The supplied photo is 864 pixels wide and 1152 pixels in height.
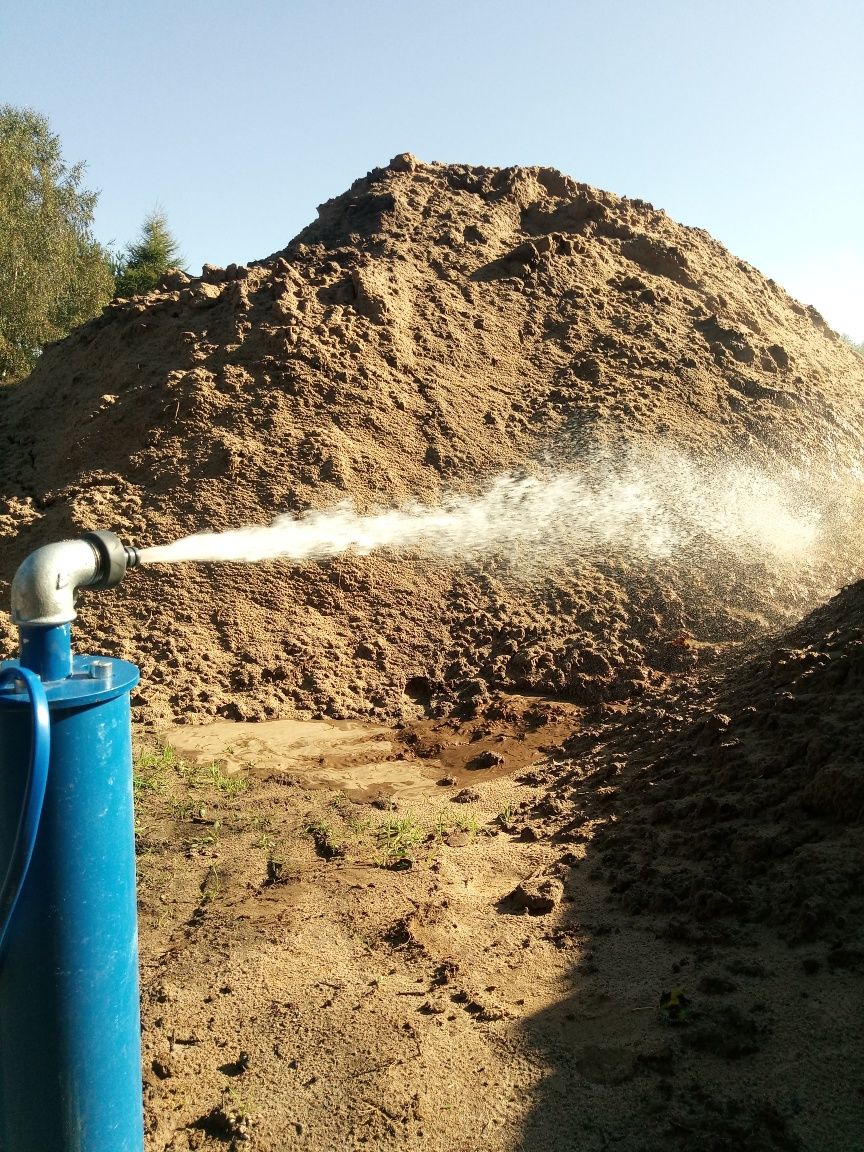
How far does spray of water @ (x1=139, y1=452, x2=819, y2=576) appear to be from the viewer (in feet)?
26.9

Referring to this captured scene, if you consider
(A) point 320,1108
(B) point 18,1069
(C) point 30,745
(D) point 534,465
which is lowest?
(A) point 320,1108

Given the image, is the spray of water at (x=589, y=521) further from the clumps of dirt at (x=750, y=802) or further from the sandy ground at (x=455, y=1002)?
the sandy ground at (x=455, y=1002)

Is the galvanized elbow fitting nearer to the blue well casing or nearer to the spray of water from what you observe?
the blue well casing

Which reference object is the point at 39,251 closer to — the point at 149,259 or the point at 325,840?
the point at 149,259

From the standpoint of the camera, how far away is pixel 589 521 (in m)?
8.84

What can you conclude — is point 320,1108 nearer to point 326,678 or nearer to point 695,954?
point 695,954

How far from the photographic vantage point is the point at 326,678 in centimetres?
724

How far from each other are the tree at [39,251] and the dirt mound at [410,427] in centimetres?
722

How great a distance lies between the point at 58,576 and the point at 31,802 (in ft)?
1.74

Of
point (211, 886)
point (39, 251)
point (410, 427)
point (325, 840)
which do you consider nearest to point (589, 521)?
point (410, 427)

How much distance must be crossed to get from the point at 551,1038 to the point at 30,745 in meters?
2.11

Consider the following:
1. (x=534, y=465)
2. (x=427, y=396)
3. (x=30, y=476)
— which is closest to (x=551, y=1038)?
(x=534, y=465)

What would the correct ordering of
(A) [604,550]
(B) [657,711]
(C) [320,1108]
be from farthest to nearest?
(A) [604,550], (B) [657,711], (C) [320,1108]

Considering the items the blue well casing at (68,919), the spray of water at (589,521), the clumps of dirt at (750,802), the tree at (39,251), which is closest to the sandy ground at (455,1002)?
the clumps of dirt at (750,802)
